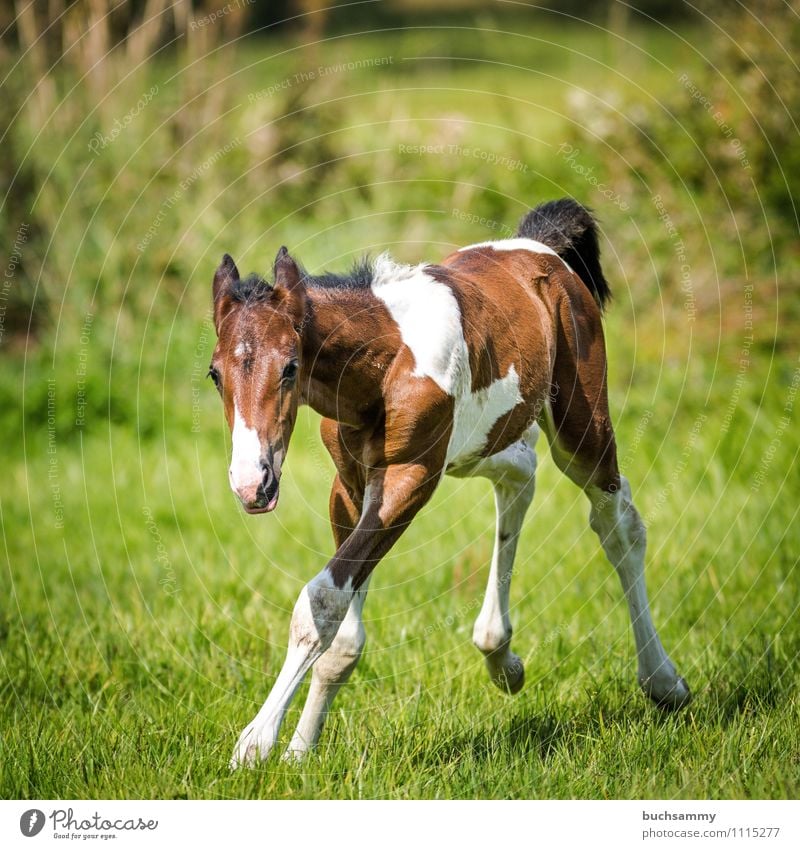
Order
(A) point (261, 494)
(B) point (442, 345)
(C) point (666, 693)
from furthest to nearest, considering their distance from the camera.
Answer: (C) point (666, 693)
(B) point (442, 345)
(A) point (261, 494)

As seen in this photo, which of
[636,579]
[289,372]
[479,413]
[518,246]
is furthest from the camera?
[636,579]

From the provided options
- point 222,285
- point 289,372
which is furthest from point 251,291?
point 289,372

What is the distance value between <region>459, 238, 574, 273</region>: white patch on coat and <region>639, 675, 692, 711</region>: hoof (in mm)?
1746

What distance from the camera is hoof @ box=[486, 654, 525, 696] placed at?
479cm

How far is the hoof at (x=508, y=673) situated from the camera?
4785 millimetres

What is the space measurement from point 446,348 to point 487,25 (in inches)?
404

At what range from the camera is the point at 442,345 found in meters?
3.74

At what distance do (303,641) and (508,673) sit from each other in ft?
4.70

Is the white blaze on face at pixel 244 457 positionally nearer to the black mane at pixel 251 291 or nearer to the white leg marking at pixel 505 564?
the black mane at pixel 251 291

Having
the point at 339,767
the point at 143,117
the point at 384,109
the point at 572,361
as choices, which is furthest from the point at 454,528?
the point at 384,109

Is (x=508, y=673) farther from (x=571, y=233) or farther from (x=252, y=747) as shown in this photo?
(x=571, y=233)

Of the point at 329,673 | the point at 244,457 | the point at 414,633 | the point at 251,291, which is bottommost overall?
the point at 414,633

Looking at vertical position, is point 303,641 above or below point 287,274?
below
